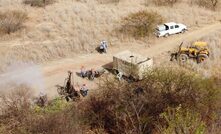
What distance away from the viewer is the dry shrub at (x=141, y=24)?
49.6 meters

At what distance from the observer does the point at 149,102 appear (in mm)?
34406

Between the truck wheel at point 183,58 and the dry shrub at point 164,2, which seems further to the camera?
the dry shrub at point 164,2

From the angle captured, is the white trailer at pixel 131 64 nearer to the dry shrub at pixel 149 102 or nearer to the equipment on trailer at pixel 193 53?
the dry shrub at pixel 149 102

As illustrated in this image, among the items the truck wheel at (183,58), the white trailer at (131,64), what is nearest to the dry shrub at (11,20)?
the white trailer at (131,64)

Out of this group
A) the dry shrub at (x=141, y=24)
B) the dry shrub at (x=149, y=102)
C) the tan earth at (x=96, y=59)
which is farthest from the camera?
the dry shrub at (x=141, y=24)

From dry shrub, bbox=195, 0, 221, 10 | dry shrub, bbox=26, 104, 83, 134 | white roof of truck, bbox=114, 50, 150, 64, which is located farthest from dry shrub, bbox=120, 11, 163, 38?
dry shrub, bbox=26, 104, 83, 134

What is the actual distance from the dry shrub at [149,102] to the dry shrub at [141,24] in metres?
13.6

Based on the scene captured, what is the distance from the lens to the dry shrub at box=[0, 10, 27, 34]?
48.9 metres

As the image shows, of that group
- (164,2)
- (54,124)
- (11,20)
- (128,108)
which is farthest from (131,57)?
(164,2)

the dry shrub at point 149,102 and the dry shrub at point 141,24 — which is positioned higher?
the dry shrub at point 141,24

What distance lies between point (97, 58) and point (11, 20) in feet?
37.9

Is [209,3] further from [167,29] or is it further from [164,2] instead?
[167,29]

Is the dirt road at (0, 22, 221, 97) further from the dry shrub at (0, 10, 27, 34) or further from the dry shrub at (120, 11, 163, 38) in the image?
the dry shrub at (0, 10, 27, 34)

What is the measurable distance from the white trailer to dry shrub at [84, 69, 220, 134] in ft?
12.1
